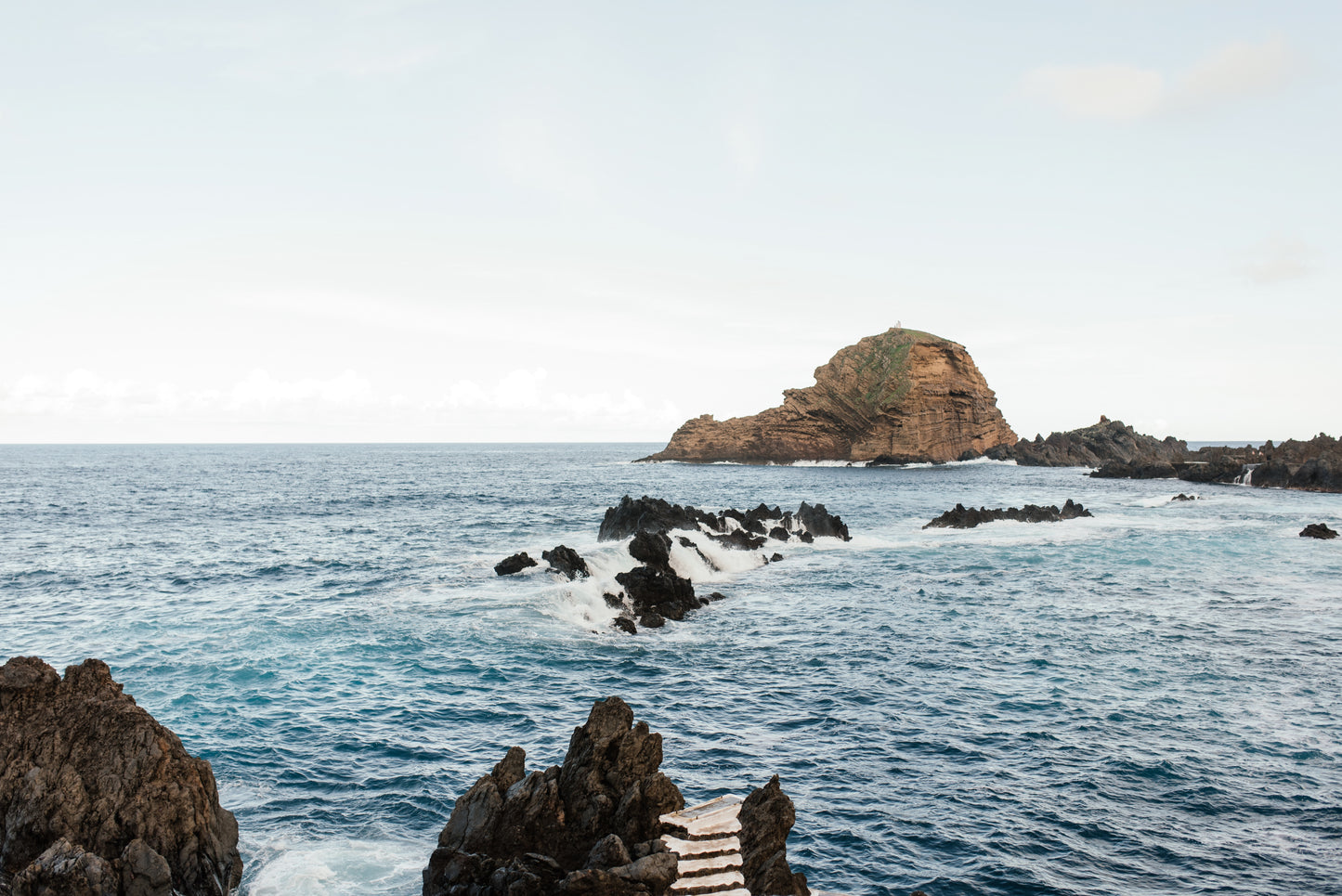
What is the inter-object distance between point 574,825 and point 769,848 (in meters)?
2.88

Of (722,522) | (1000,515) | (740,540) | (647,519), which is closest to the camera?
(647,519)

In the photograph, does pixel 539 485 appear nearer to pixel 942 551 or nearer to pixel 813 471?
pixel 813 471

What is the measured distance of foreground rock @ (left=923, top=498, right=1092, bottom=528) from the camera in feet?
188

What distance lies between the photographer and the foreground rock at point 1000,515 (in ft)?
188

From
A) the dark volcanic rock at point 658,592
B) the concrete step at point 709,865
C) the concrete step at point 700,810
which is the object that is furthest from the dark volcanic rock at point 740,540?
the concrete step at point 709,865

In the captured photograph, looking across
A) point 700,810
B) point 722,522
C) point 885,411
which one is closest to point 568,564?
point 722,522

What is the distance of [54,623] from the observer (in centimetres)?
2867

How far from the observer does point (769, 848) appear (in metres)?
11.3

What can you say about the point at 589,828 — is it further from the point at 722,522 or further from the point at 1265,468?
the point at 1265,468

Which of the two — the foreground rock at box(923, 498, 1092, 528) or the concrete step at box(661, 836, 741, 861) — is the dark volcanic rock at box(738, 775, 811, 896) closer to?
the concrete step at box(661, 836, 741, 861)

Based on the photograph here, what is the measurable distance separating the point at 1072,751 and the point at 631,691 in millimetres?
10855

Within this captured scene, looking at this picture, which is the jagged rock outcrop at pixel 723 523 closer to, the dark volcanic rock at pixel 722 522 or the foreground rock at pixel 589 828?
the dark volcanic rock at pixel 722 522

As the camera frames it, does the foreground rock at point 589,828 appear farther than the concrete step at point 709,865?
Answer: No

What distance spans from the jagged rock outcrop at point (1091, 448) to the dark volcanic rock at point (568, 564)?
12295 centimetres
